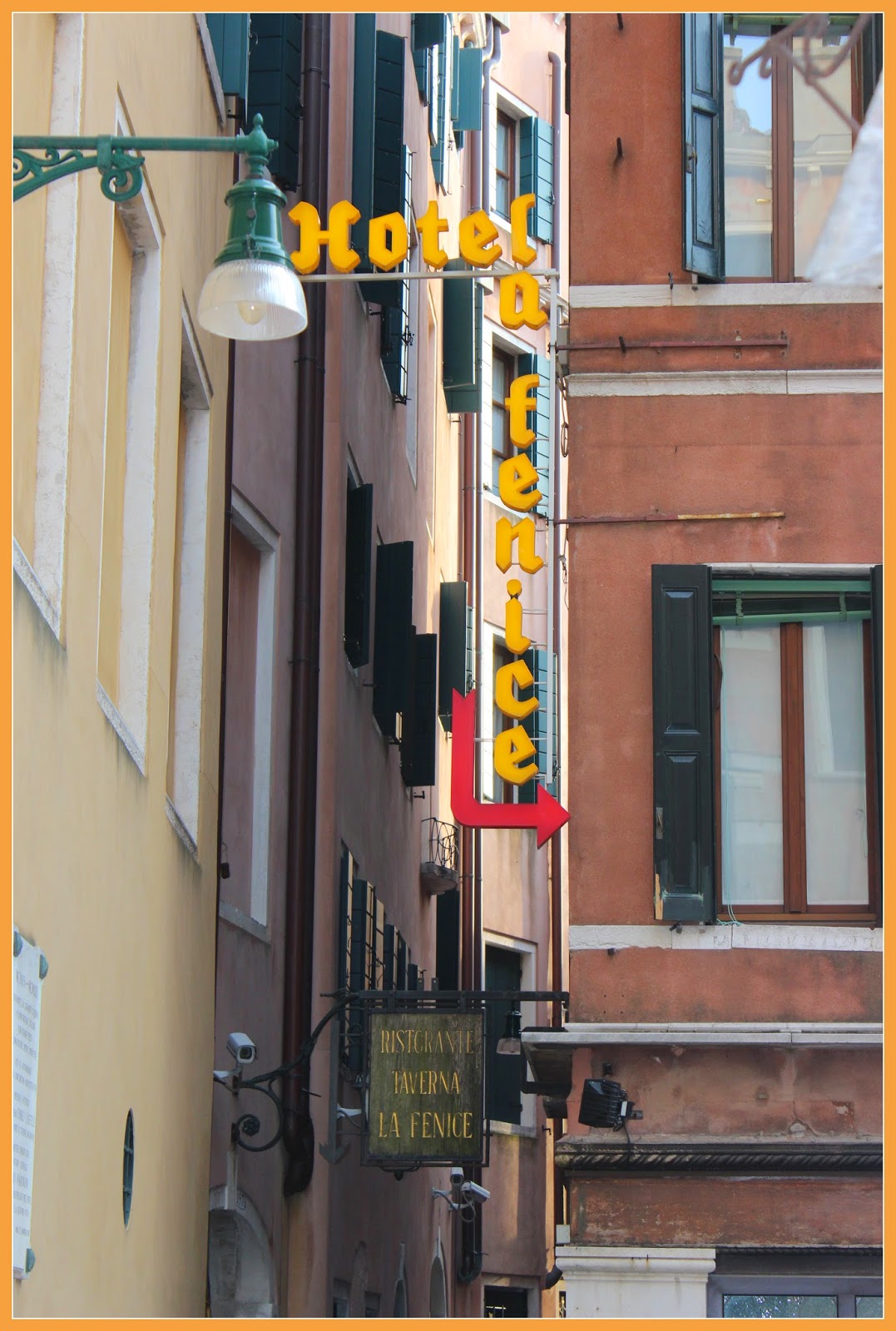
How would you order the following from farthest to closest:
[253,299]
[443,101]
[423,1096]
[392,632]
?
[443,101] → [392,632] → [423,1096] → [253,299]

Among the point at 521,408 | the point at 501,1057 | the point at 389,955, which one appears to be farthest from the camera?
the point at 501,1057

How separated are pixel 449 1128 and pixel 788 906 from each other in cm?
222

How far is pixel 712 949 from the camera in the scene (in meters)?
11.7

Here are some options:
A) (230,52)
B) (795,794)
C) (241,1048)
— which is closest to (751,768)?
(795,794)

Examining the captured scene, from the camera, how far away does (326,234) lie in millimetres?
12375

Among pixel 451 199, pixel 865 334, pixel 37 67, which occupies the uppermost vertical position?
pixel 451 199

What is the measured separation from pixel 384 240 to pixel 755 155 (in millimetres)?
2229

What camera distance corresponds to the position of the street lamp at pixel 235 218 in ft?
18.7

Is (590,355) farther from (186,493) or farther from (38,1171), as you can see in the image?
(38,1171)

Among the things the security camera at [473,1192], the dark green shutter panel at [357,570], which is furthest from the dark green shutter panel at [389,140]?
the security camera at [473,1192]

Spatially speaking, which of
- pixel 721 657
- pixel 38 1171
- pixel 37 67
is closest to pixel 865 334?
pixel 721 657

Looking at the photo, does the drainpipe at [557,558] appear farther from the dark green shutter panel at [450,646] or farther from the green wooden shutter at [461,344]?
the green wooden shutter at [461,344]

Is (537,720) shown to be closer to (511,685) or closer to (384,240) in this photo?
(511,685)

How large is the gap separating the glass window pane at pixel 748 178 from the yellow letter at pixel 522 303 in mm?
1148
